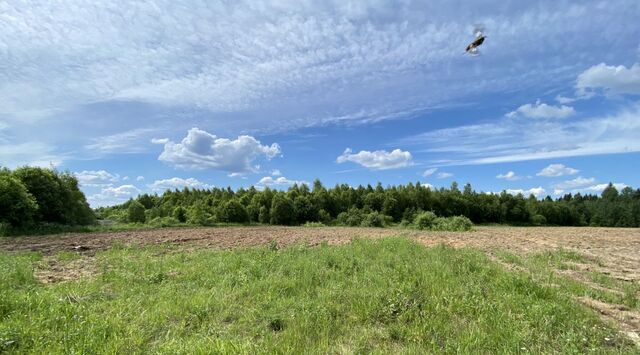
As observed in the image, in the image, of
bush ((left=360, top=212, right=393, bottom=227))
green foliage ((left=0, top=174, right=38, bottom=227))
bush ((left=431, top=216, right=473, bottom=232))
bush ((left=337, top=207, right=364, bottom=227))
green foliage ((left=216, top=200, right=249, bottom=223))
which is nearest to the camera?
green foliage ((left=0, top=174, right=38, bottom=227))

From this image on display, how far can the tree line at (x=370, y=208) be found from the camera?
6131 cm

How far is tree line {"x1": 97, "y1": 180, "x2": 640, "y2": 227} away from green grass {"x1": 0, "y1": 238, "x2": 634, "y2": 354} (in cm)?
4260

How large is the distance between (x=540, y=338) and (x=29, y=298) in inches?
332

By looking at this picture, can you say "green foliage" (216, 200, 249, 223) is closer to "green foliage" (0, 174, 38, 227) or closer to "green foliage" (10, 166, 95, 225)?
"green foliage" (10, 166, 95, 225)

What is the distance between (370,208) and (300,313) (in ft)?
201

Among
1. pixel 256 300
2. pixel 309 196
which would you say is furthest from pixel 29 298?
pixel 309 196

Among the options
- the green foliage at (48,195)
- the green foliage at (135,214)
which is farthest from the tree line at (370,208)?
the green foliage at (48,195)

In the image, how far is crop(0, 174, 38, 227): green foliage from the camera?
24797mm

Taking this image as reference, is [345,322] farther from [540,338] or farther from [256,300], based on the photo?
[540,338]

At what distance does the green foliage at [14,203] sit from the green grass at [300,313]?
19.1 metres

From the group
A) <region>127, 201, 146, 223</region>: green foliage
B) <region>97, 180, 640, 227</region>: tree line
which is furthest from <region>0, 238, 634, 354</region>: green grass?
<region>127, 201, 146, 223</region>: green foliage

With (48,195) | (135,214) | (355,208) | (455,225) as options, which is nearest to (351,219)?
(355,208)

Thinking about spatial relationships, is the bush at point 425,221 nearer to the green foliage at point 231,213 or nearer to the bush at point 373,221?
the bush at point 373,221

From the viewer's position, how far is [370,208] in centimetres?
6694
